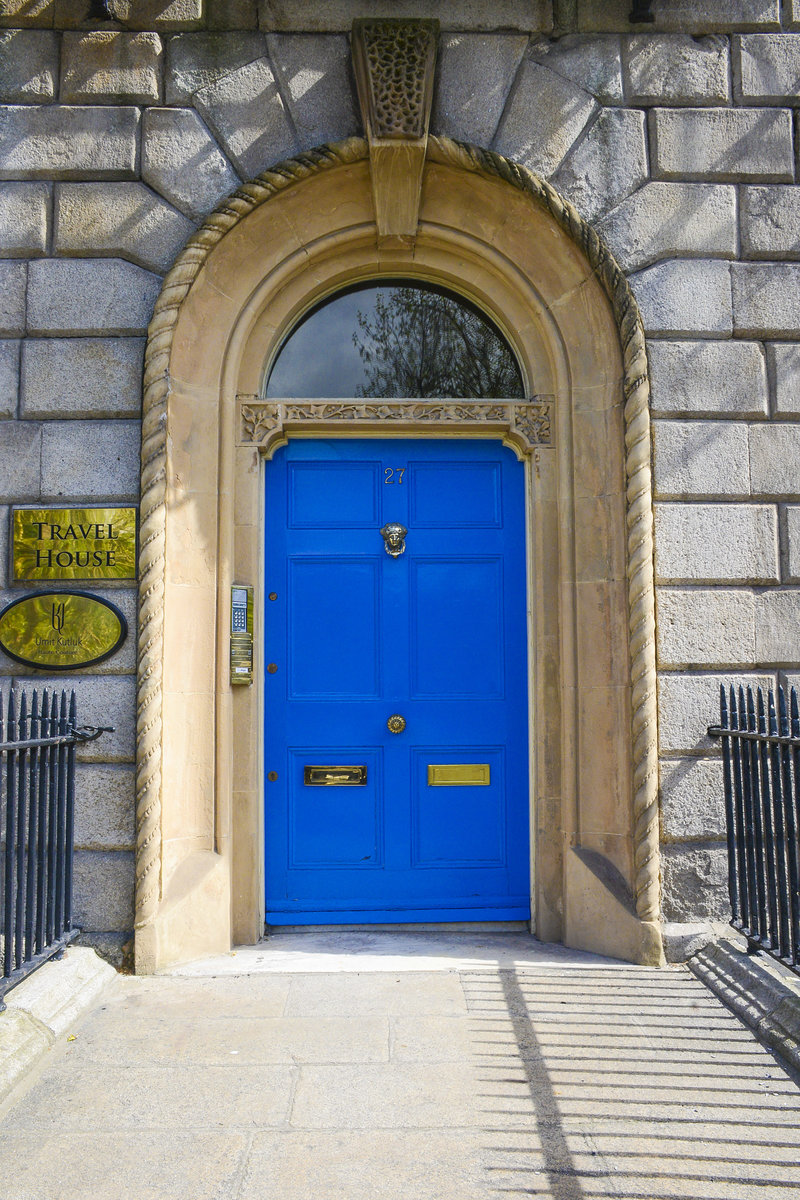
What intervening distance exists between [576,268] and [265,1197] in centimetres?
479

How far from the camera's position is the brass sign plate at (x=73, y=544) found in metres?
4.92

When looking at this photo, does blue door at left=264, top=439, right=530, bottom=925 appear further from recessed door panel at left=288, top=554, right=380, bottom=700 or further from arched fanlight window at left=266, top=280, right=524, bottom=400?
arched fanlight window at left=266, top=280, right=524, bottom=400

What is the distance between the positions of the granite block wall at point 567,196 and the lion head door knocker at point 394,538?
152 centimetres

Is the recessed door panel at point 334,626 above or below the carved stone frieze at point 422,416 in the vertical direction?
below

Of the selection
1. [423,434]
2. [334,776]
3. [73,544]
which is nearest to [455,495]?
[423,434]

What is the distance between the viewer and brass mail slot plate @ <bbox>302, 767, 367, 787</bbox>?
17.4 feet

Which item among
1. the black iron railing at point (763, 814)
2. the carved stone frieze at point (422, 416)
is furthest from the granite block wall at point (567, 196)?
the carved stone frieze at point (422, 416)

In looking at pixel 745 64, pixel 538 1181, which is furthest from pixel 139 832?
pixel 745 64

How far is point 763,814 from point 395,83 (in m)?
4.46

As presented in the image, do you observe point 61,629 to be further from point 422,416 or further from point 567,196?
point 567,196

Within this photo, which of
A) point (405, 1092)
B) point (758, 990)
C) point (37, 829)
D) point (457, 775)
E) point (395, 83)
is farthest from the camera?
point (457, 775)

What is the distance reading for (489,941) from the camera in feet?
16.6

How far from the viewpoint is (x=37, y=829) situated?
14.1 ft

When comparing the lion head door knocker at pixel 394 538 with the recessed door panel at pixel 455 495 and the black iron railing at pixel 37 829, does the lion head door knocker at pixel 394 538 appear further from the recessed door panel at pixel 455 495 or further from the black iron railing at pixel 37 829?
the black iron railing at pixel 37 829
